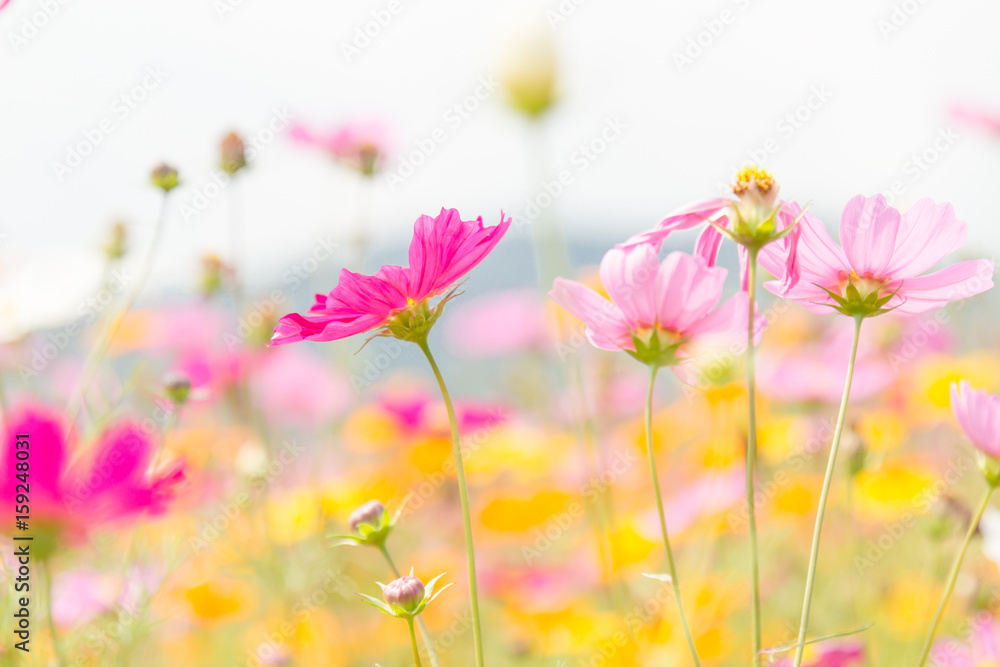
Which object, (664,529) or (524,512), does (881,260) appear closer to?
Answer: (664,529)

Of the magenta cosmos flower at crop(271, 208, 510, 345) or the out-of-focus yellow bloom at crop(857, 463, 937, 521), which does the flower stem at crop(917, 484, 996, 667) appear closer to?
the magenta cosmos flower at crop(271, 208, 510, 345)

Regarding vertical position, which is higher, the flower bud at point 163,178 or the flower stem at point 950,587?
the flower bud at point 163,178

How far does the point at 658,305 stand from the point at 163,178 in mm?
472

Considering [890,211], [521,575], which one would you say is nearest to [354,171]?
[521,575]

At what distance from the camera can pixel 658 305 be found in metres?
0.39

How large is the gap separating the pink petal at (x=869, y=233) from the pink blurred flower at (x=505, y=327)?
1639mm

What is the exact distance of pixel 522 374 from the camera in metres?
2.21

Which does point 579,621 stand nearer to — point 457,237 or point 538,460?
point 538,460

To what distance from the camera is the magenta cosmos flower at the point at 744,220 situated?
349 mm

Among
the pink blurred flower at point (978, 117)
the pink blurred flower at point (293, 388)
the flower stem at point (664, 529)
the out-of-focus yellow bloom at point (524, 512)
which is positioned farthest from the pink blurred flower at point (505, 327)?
the flower stem at point (664, 529)

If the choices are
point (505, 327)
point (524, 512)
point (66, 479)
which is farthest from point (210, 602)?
point (505, 327)

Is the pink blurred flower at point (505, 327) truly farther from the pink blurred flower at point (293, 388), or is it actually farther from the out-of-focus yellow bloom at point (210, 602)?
the out-of-focus yellow bloom at point (210, 602)

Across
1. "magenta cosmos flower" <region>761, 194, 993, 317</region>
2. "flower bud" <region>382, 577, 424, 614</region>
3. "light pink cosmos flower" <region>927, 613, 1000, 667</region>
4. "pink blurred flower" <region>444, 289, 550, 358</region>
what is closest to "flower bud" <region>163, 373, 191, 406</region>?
"flower bud" <region>382, 577, 424, 614</region>

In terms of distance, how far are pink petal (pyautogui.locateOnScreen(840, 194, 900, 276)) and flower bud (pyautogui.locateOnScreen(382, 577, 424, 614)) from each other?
0.91 feet
